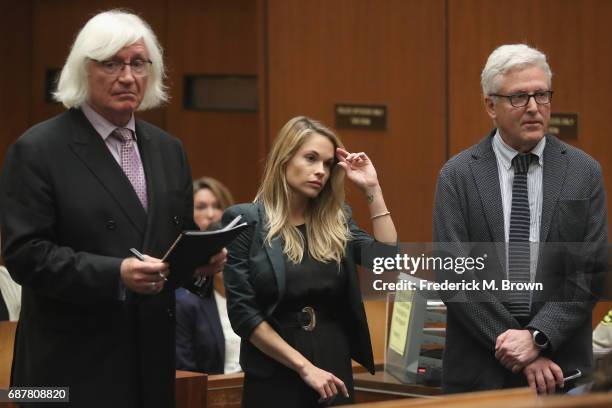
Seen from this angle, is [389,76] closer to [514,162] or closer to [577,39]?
[577,39]

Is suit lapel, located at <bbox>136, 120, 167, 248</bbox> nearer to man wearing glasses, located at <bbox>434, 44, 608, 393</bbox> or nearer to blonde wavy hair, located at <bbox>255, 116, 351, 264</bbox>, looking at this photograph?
blonde wavy hair, located at <bbox>255, 116, 351, 264</bbox>

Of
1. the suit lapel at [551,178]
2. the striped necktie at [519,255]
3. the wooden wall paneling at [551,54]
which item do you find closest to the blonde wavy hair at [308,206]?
the striped necktie at [519,255]

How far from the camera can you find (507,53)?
10.8ft

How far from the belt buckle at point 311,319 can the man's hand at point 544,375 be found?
2.27 feet

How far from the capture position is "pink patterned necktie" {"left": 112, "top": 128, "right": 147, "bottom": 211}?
2.96 meters

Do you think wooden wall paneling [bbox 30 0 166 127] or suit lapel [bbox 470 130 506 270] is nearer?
suit lapel [bbox 470 130 506 270]

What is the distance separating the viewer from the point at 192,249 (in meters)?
2.74

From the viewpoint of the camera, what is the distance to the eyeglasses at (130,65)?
2924 millimetres

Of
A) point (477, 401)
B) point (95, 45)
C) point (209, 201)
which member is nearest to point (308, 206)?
point (95, 45)

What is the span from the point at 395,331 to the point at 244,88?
477 cm

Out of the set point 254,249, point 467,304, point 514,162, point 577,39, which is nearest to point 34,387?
point 254,249

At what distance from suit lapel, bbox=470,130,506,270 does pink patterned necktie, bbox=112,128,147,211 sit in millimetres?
1072

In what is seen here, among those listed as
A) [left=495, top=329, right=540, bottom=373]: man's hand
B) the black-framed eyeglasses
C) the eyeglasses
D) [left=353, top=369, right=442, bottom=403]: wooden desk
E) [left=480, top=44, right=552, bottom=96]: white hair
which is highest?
[left=480, top=44, right=552, bottom=96]: white hair

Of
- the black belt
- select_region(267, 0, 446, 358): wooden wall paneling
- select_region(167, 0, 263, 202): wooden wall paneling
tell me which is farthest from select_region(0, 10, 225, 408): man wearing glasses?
select_region(167, 0, 263, 202): wooden wall paneling
